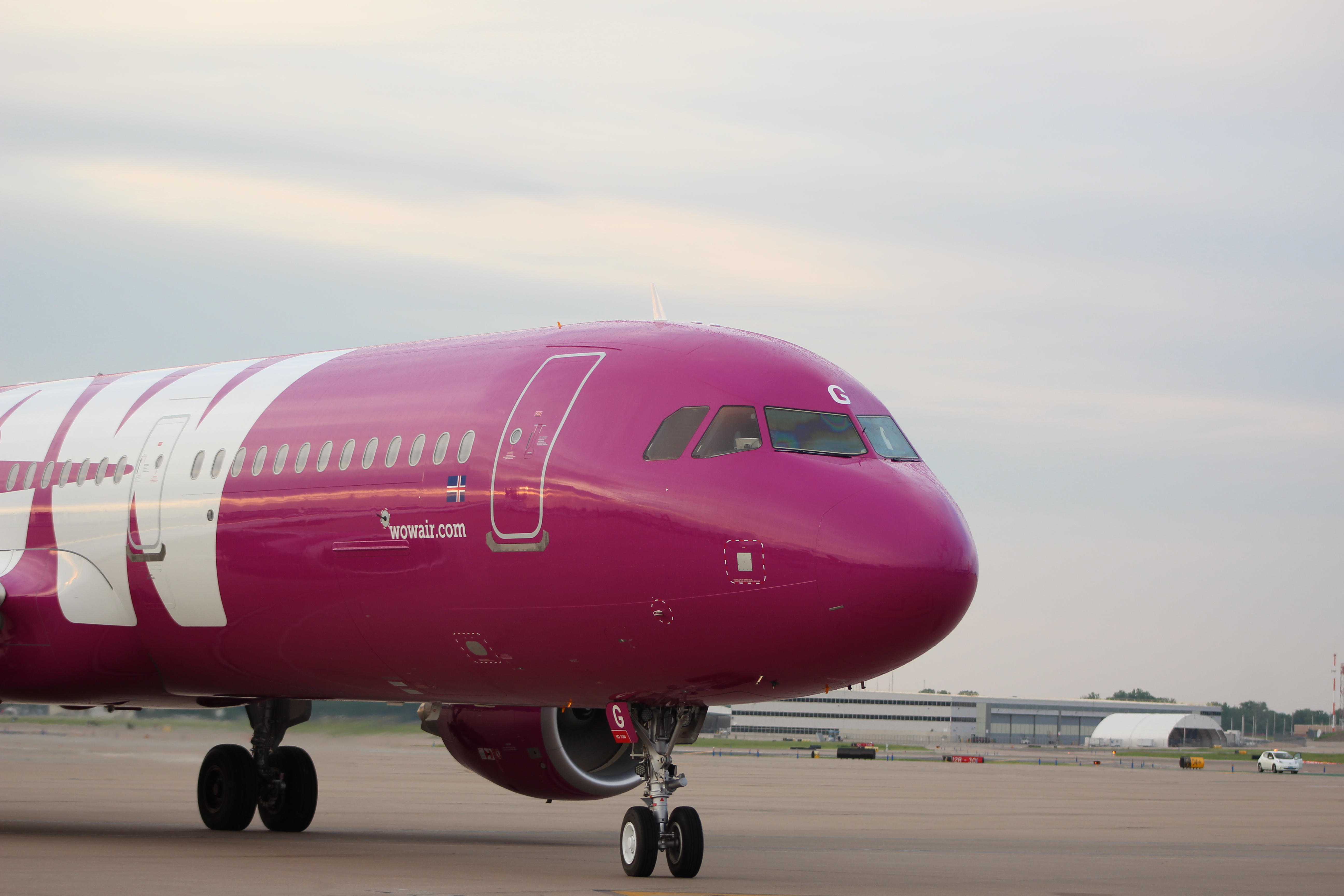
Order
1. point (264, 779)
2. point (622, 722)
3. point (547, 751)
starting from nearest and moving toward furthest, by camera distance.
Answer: point (622, 722) → point (547, 751) → point (264, 779)

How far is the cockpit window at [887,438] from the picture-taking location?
14375 mm

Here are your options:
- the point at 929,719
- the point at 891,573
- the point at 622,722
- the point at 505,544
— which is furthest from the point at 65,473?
the point at 929,719

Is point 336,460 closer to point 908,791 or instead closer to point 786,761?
point 908,791

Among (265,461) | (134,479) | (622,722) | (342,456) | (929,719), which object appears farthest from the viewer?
(929,719)

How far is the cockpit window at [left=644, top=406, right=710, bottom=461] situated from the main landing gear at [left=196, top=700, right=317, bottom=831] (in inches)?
337

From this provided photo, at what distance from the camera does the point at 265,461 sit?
17.0m

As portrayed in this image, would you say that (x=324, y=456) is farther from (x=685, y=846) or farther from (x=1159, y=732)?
(x=1159, y=732)

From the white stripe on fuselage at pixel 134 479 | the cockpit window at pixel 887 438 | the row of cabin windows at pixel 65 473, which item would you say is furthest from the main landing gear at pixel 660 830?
the row of cabin windows at pixel 65 473

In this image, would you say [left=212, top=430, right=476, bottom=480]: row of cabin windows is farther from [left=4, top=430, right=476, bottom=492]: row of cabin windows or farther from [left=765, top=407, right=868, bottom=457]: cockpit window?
[left=765, top=407, right=868, bottom=457]: cockpit window

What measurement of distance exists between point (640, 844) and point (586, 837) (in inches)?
313

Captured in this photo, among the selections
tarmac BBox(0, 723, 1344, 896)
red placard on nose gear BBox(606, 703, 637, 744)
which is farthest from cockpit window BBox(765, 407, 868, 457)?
tarmac BBox(0, 723, 1344, 896)

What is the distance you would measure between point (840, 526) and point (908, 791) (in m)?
31.7

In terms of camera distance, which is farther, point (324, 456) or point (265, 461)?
point (265, 461)

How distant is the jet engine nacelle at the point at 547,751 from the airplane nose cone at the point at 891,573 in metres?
4.79
